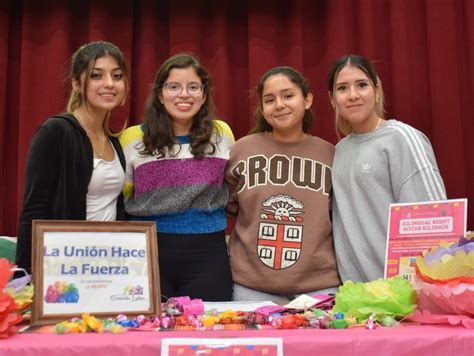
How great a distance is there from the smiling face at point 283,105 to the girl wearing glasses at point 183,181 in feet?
0.66

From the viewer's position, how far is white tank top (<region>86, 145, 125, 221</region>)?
1536 millimetres

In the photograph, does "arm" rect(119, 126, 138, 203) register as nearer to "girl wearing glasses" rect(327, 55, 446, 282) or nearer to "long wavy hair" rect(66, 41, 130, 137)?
"long wavy hair" rect(66, 41, 130, 137)

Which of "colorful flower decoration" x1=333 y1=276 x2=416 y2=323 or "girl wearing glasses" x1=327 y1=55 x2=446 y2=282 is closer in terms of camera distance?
"colorful flower decoration" x1=333 y1=276 x2=416 y2=323

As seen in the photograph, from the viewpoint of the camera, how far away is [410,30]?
2402 millimetres

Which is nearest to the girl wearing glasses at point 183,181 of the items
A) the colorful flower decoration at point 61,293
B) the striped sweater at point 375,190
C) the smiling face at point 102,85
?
the smiling face at point 102,85

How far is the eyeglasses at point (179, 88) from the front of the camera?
1654 mm

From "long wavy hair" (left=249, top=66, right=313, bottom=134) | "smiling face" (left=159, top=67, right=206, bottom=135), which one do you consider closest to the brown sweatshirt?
"long wavy hair" (left=249, top=66, right=313, bottom=134)

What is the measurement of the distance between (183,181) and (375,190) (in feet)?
2.05

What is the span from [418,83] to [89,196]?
67.0 inches

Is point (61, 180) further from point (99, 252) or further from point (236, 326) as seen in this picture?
point (236, 326)

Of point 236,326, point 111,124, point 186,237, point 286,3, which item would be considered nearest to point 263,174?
point 186,237

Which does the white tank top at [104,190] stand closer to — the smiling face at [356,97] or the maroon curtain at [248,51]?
the smiling face at [356,97]

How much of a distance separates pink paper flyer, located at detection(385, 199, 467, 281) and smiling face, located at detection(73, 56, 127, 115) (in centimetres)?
98

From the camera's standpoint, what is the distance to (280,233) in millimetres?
1567
